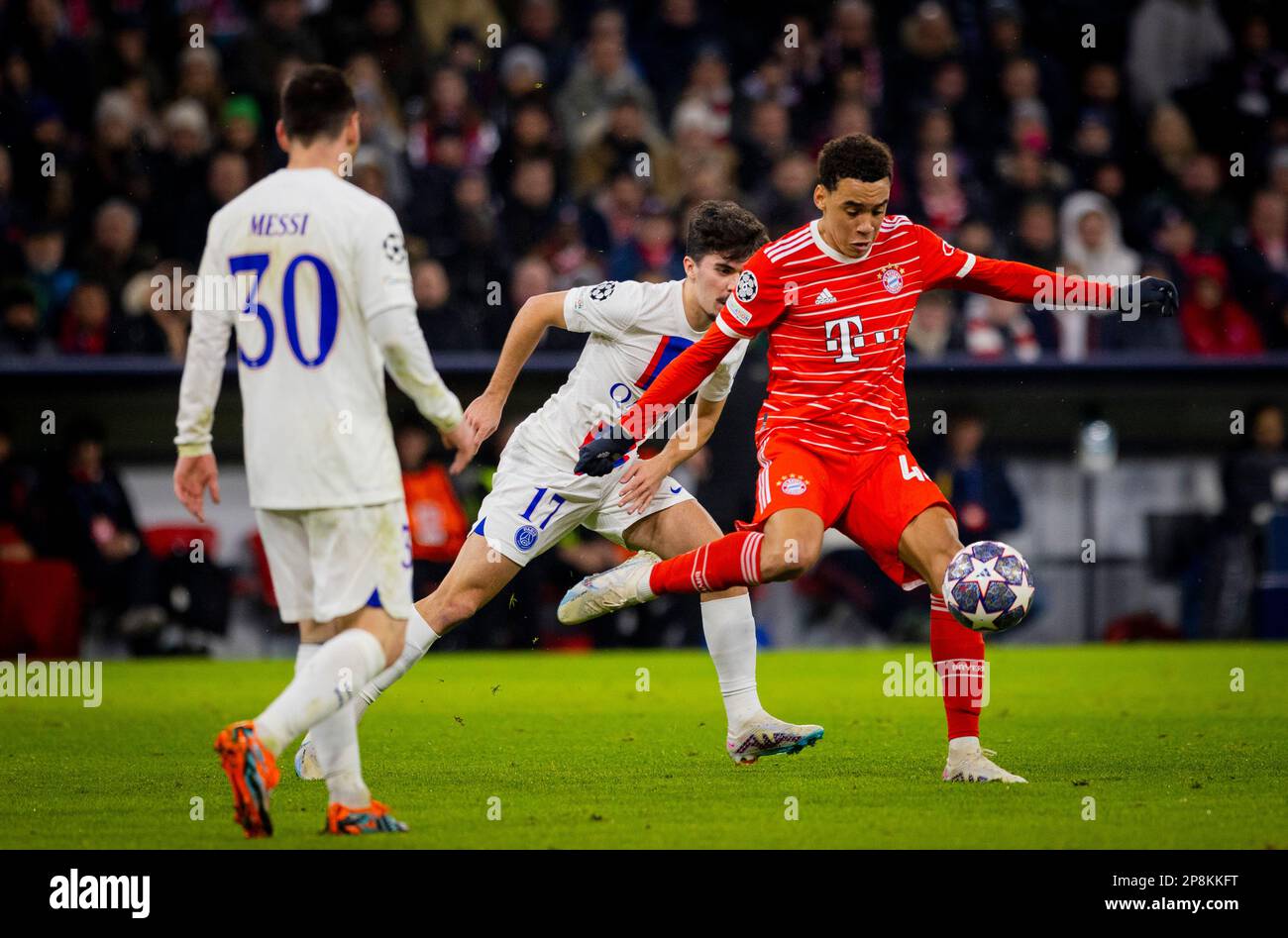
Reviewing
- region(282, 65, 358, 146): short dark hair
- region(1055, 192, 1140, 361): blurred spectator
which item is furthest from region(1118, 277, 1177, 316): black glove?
region(1055, 192, 1140, 361): blurred spectator

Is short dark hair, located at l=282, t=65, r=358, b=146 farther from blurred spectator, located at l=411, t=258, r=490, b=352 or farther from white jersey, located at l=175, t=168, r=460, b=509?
blurred spectator, located at l=411, t=258, r=490, b=352

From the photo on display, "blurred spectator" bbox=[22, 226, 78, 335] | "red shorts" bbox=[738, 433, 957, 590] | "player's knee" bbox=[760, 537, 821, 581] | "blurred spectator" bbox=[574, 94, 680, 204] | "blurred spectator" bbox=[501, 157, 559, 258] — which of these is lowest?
"player's knee" bbox=[760, 537, 821, 581]

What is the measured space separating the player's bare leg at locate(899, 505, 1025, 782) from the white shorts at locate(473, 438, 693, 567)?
124cm

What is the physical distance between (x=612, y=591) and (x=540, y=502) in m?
0.50

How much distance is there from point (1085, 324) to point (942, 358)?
Answer: 4.52 feet

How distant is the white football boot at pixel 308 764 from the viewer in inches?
284

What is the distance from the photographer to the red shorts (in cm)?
712

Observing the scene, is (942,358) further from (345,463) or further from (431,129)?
(345,463)

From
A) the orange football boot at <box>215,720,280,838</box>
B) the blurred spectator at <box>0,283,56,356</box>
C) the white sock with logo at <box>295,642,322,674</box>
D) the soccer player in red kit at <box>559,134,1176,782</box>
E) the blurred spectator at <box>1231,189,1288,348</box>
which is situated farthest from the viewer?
the blurred spectator at <box>1231,189,1288,348</box>

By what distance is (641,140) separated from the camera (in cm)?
1580

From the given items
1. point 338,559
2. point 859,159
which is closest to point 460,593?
point 338,559

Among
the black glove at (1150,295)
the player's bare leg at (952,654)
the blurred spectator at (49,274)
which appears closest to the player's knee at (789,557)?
the player's bare leg at (952,654)

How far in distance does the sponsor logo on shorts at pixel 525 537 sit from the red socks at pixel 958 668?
5.78 feet
